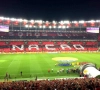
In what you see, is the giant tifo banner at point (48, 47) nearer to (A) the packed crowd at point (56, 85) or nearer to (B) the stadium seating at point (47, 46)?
(B) the stadium seating at point (47, 46)

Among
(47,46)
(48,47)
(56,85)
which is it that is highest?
(56,85)

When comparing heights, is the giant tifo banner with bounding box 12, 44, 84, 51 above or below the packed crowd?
below

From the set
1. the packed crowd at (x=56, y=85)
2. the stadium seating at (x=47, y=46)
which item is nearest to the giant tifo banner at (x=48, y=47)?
the stadium seating at (x=47, y=46)

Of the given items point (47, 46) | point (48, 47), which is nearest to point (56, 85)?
point (48, 47)

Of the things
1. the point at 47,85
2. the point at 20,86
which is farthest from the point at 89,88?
the point at 20,86

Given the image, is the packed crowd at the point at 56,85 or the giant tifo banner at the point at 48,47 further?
the giant tifo banner at the point at 48,47

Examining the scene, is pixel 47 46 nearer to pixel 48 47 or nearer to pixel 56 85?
pixel 48 47

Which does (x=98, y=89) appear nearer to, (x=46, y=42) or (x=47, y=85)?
(x=47, y=85)

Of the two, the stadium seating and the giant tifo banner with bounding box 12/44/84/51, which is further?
the giant tifo banner with bounding box 12/44/84/51

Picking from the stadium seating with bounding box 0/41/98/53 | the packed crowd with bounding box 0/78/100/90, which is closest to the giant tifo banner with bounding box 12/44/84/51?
the stadium seating with bounding box 0/41/98/53

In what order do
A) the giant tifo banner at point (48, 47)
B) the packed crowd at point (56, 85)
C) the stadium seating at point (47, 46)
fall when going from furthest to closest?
the giant tifo banner at point (48, 47) → the stadium seating at point (47, 46) → the packed crowd at point (56, 85)

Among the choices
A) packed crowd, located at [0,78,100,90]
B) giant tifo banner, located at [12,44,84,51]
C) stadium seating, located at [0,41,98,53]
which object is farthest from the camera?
giant tifo banner, located at [12,44,84,51]

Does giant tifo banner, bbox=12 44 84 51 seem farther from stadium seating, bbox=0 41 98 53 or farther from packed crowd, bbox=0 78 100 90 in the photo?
packed crowd, bbox=0 78 100 90

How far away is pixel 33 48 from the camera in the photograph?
79312 mm
